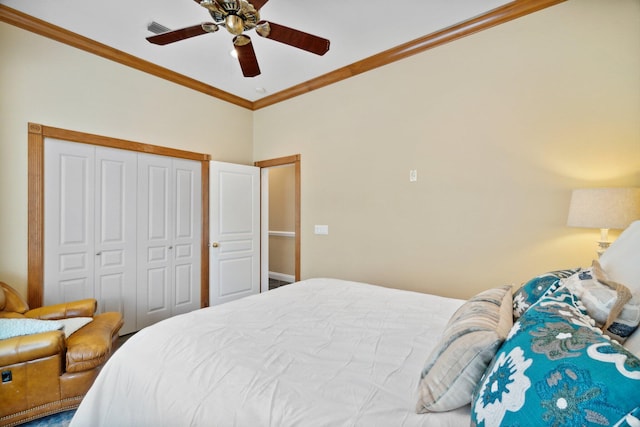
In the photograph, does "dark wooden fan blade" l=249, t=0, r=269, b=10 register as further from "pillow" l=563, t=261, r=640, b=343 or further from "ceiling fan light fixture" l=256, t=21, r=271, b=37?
"pillow" l=563, t=261, r=640, b=343

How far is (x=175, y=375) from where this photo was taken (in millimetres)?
1059

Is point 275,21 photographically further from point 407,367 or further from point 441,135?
point 407,367

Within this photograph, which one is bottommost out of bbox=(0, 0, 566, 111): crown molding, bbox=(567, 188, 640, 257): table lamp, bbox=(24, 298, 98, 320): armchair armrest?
bbox=(24, 298, 98, 320): armchair armrest

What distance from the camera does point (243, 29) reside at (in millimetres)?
1875

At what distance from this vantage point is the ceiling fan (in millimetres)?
1721

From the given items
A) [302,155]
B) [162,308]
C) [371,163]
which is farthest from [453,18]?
[162,308]

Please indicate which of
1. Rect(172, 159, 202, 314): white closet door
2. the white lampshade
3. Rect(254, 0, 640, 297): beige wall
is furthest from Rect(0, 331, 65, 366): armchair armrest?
the white lampshade

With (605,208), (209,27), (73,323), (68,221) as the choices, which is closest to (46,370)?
(73,323)

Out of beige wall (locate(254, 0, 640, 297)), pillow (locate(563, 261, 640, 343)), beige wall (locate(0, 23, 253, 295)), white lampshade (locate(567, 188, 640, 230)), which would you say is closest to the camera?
pillow (locate(563, 261, 640, 343))

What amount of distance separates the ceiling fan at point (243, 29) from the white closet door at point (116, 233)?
1524 millimetres

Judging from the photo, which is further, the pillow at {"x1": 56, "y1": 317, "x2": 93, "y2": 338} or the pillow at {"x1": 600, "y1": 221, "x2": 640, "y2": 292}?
the pillow at {"x1": 56, "y1": 317, "x2": 93, "y2": 338}

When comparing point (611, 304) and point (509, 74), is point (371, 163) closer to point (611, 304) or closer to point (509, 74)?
A: point (509, 74)

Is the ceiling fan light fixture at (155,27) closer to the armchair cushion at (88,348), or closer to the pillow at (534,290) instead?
the armchair cushion at (88,348)

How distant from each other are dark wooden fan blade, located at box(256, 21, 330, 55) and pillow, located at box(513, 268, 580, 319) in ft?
6.05
